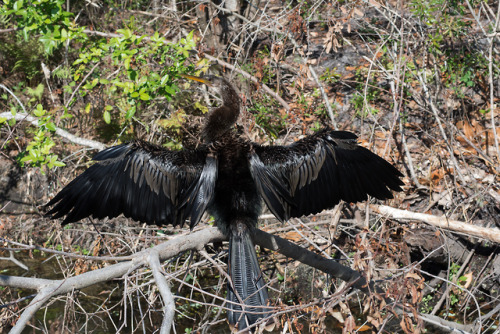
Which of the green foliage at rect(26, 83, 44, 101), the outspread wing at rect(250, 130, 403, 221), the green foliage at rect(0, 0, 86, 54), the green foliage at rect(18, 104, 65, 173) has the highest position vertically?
the green foliage at rect(0, 0, 86, 54)

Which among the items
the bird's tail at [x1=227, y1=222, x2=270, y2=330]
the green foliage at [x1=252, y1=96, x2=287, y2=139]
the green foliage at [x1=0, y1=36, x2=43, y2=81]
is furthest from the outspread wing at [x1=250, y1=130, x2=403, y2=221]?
the green foliage at [x1=0, y1=36, x2=43, y2=81]

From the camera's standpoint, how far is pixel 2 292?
177 inches

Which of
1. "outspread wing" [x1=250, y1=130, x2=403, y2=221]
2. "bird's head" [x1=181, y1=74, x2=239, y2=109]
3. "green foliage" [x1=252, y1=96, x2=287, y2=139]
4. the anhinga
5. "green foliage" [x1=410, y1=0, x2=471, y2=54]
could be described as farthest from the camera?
"green foliage" [x1=252, y1=96, x2=287, y2=139]

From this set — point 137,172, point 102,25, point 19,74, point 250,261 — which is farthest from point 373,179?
point 19,74

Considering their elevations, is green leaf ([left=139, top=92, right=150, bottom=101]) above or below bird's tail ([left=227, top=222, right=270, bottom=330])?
above

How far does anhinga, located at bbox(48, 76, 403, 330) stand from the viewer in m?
3.17

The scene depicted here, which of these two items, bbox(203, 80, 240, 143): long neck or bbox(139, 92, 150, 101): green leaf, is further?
bbox(139, 92, 150, 101): green leaf

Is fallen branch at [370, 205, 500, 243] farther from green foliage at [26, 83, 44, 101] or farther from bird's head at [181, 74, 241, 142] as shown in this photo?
green foliage at [26, 83, 44, 101]

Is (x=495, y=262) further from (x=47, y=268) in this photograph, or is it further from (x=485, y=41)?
(x=47, y=268)

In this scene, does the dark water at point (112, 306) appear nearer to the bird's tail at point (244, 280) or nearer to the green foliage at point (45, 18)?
the bird's tail at point (244, 280)

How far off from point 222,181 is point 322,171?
678mm

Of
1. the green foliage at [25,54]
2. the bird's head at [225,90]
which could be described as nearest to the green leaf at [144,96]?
the bird's head at [225,90]

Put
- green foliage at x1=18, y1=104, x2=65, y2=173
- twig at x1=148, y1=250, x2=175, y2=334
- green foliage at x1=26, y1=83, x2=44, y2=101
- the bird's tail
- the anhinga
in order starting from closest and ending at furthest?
1. twig at x1=148, y1=250, x2=175, y2=334
2. the bird's tail
3. the anhinga
4. green foliage at x1=18, y1=104, x2=65, y2=173
5. green foliage at x1=26, y1=83, x2=44, y2=101

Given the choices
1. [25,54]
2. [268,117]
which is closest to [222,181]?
[268,117]
